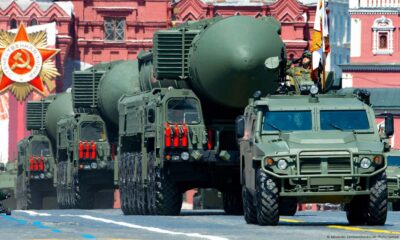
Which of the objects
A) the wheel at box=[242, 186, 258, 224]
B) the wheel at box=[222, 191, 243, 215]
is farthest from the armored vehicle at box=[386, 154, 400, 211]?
the wheel at box=[242, 186, 258, 224]

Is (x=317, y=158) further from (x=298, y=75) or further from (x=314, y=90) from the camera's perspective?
(x=298, y=75)

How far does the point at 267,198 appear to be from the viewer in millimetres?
31750

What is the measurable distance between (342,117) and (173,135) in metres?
12.4

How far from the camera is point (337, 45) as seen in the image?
567 ft

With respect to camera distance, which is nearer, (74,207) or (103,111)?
(103,111)

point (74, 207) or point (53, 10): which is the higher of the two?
point (53, 10)

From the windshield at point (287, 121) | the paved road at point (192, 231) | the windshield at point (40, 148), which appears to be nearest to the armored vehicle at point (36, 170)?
the windshield at point (40, 148)

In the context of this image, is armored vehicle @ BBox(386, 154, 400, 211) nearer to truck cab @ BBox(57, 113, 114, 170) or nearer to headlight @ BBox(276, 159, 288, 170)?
truck cab @ BBox(57, 113, 114, 170)

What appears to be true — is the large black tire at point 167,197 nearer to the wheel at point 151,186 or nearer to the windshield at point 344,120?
the wheel at point 151,186

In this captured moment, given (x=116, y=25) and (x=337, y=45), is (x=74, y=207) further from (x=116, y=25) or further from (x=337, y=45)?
(x=337, y=45)

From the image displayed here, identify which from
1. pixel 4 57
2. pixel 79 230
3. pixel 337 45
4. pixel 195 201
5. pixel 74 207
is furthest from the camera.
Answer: pixel 337 45

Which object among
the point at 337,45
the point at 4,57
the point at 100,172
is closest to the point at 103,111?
the point at 100,172

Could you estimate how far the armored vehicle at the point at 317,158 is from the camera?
3161cm

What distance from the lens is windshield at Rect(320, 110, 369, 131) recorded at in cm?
3312
